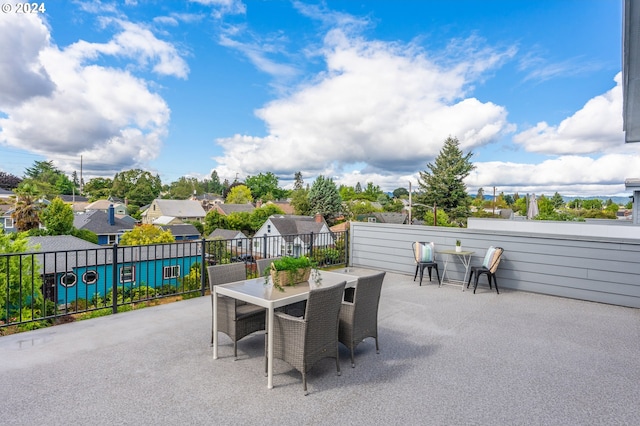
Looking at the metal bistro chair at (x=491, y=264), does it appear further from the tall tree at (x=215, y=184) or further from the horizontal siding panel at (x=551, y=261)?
the tall tree at (x=215, y=184)

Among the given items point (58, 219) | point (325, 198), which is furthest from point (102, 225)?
point (325, 198)

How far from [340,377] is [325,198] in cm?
3865

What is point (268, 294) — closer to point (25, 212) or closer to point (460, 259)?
point (460, 259)

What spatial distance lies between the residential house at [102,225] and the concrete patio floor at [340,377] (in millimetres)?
28908

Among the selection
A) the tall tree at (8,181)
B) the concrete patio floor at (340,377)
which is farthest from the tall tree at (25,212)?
the tall tree at (8,181)

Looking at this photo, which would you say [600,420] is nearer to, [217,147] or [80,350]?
[80,350]

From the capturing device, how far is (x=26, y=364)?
2.62m

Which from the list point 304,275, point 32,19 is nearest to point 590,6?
point 304,275

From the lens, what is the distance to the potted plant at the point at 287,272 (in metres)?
2.88

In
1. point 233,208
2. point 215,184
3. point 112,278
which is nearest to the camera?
point 112,278

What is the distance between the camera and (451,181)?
28.8m

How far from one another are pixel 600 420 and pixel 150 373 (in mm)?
3055

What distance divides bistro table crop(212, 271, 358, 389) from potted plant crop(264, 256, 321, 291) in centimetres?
5

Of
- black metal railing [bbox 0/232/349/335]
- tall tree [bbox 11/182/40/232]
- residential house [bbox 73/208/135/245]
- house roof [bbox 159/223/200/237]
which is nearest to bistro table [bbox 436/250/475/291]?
black metal railing [bbox 0/232/349/335]
